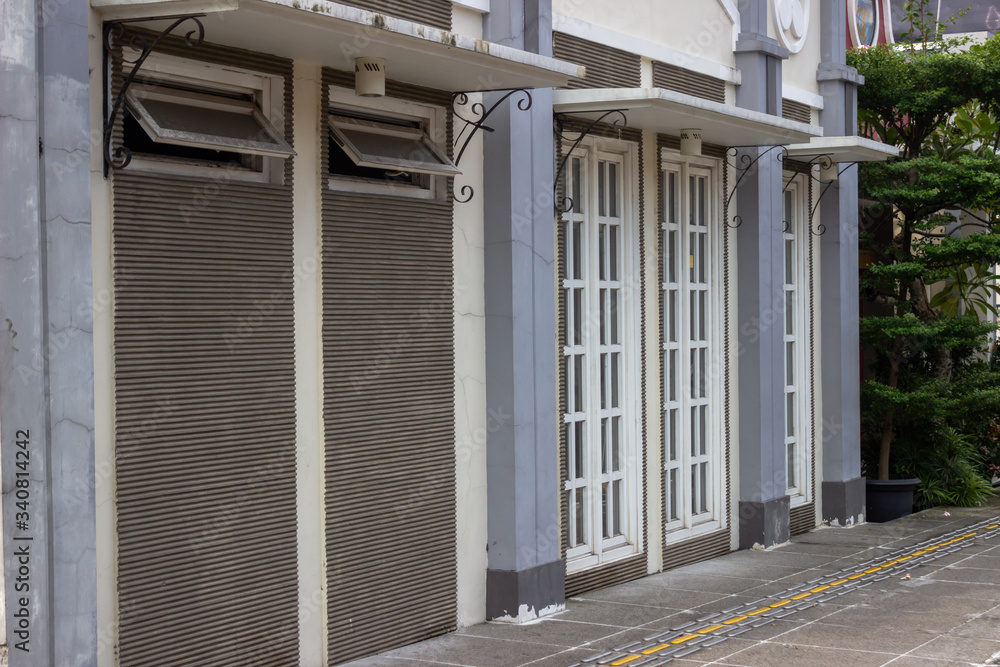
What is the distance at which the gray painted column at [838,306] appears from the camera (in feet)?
42.4

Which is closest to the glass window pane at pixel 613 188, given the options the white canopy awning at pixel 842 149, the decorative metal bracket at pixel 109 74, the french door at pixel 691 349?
the french door at pixel 691 349

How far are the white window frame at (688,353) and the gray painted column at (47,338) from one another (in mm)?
5803

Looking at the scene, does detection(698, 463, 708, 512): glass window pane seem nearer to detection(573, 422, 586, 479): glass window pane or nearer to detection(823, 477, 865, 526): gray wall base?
detection(573, 422, 586, 479): glass window pane

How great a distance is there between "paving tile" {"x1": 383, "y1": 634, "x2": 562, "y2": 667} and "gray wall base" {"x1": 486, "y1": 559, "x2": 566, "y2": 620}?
431 mm

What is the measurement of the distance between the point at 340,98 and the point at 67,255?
2.31m

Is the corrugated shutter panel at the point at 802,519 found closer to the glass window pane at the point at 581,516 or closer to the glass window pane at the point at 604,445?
the glass window pane at the point at 604,445

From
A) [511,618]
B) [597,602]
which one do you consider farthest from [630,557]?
[511,618]

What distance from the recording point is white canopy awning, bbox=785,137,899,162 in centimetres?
1168

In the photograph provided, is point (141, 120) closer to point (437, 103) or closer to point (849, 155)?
point (437, 103)

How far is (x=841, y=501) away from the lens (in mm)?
12883

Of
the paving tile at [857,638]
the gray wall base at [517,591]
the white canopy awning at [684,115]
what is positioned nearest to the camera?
the paving tile at [857,638]

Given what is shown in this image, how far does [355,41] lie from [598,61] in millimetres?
3367

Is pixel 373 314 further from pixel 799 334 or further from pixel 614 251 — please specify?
pixel 799 334

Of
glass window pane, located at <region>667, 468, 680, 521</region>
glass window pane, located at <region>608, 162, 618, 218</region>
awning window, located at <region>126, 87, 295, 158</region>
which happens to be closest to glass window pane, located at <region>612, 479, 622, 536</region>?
glass window pane, located at <region>667, 468, 680, 521</region>
